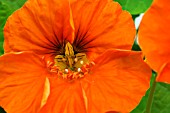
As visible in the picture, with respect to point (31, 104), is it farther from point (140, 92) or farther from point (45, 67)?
point (140, 92)

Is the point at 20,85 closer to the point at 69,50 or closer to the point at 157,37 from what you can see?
the point at 69,50

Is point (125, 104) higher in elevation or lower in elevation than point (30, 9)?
lower

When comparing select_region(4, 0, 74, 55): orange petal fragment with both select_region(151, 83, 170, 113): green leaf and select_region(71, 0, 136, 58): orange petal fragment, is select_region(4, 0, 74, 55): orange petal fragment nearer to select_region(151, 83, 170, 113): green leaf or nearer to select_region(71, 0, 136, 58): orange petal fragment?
select_region(71, 0, 136, 58): orange petal fragment

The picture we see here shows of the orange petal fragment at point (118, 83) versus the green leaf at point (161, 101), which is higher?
the orange petal fragment at point (118, 83)

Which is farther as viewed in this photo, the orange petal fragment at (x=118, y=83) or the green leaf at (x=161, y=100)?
the green leaf at (x=161, y=100)

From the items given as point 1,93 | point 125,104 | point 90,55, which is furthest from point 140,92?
point 1,93

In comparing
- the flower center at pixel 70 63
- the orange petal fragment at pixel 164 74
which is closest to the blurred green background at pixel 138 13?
the flower center at pixel 70 63

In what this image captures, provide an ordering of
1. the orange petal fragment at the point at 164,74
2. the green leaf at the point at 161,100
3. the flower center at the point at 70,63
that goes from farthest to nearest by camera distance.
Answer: the green leaf at the point at 161,100 → the flower center at the point at 70,63 → the orange petal fragment at the point at 164,74

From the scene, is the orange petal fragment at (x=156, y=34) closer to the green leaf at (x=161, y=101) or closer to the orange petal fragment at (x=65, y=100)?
the orange petal fragment at (x=65, y=100)
